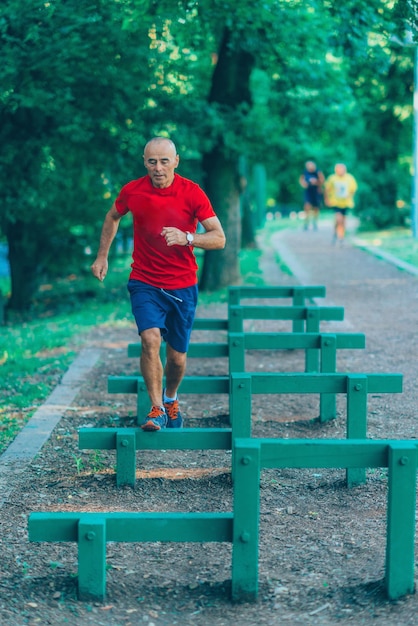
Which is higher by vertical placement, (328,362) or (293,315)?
(293,315)

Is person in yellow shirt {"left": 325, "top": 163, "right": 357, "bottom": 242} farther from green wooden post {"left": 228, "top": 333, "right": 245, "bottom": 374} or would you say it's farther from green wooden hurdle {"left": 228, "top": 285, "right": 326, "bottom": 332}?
green wooden post {"left": 228, "top": 333, "right": 245, "bottom": 374}

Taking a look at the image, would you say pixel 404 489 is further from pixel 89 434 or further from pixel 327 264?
pixel 327 264

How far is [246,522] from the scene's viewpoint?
3959 mm

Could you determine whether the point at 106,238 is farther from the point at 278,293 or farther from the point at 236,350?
the point at 278,293

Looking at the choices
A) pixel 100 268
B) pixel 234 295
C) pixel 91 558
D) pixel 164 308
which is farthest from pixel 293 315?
pixel 91 558

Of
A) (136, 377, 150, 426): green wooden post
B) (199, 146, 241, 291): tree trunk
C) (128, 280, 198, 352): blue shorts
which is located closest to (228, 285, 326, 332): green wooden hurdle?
(136, 377, 150, 426): green wooden post

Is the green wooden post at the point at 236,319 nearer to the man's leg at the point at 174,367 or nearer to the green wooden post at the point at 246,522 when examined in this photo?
the man's leg at the point at 174,367

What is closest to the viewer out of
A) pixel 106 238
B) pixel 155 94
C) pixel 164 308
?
pixel 164 308

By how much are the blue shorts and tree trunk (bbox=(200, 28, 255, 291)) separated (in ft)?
24.9

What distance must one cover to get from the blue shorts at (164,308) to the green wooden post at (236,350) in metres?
0.95

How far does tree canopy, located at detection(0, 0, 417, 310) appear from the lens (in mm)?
8484

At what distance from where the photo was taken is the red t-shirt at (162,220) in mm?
5547

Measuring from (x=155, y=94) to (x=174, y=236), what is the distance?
7129 millimetres

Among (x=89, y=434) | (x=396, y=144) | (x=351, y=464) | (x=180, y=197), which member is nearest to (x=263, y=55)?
(x=180, y=197)
